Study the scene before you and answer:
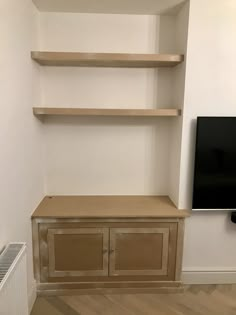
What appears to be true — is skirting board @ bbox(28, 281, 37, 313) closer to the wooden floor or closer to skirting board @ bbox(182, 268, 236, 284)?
the wooden floor

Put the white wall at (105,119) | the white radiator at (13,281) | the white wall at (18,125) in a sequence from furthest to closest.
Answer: the white wall at (105,119), the white wall at (18,125), the white radiator at (13,281)

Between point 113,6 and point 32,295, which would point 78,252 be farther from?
point 113,6

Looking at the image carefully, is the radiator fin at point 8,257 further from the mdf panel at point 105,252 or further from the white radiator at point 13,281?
the mdf panel at point 105,252

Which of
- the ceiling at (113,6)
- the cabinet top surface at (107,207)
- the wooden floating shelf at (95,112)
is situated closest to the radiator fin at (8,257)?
the cabinet top surface at (107,207)

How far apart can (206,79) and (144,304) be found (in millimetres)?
1989

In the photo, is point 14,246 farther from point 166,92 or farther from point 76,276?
point 166,92

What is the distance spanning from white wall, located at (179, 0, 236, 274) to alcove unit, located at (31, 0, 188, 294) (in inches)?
4.0

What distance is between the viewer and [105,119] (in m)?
2.83

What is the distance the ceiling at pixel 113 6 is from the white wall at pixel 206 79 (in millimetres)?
264

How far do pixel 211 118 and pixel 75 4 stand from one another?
1.52 metres

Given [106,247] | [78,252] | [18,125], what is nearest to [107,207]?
[106,247]

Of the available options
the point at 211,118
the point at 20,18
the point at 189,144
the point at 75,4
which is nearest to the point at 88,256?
the point at 189,144

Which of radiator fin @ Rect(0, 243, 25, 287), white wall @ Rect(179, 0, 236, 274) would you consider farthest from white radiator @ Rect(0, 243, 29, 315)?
white wall @ Rect(179, 0, 236, 274)

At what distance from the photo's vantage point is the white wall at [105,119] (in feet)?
8.86
